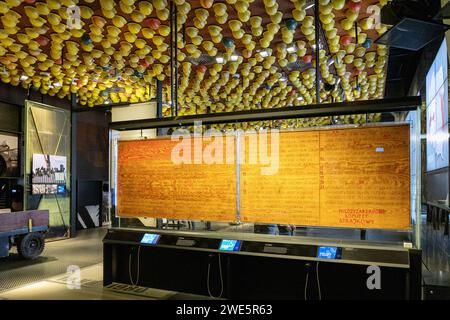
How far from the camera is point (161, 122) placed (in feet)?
14.0

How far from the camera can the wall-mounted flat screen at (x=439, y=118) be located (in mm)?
4207

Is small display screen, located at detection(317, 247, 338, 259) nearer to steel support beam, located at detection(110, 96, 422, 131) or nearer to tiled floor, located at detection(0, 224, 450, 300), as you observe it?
tiled floor, located at detection(0, 224, 450, 300)

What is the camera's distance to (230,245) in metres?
3.85

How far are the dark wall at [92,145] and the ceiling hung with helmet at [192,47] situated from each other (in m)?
2.66

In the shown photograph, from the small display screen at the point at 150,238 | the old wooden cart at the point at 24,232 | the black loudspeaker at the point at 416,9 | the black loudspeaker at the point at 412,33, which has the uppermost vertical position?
the black loudspeaker at the point at 416,9

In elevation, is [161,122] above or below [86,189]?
above

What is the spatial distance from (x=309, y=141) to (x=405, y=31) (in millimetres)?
Result: 1459

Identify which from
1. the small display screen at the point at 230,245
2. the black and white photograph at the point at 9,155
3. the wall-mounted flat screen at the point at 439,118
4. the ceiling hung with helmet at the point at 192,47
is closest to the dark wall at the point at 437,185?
the wall-mounted flat screen at the point at 439,118

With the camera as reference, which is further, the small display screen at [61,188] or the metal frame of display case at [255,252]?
the small display screen at [61,188]

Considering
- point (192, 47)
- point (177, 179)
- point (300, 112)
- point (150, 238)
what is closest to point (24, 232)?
point (150, 238)

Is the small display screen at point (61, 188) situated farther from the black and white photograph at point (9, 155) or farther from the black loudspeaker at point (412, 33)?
the black loudspeaker at point (412, 33)

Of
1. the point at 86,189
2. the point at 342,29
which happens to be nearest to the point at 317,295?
the point at 342,29

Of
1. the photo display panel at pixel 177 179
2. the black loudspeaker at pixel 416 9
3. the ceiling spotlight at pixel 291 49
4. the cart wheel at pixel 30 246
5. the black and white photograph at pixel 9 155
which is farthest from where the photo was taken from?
the black and white photograph at pixel 9 155
